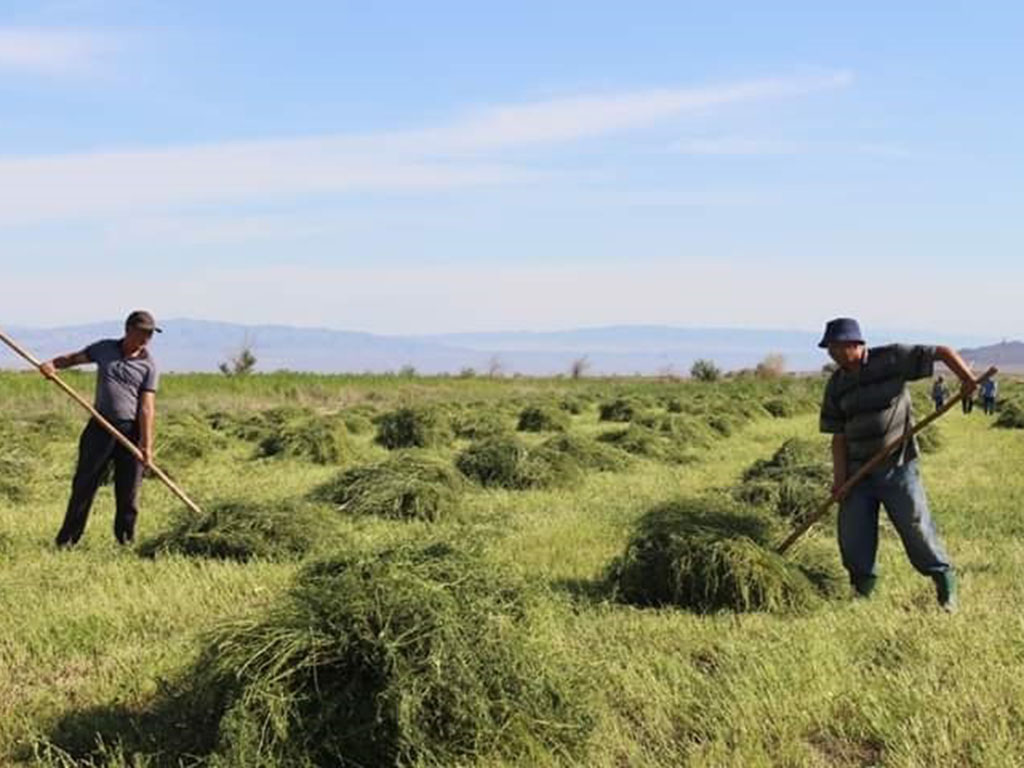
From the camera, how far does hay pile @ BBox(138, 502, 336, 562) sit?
7.54 m

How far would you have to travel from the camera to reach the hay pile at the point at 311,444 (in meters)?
14.7

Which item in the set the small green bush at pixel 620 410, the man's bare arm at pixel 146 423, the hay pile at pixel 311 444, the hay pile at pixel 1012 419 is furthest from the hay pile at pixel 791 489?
the hay pile at pixel 1012 419

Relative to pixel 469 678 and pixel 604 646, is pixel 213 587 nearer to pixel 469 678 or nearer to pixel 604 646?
pixel 604 646

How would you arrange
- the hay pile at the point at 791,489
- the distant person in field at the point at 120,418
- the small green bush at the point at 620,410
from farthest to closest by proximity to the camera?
the small green bush at the point at 620,410, the hay pile at the point at 791,489, the distant person in field at the point at 120,418

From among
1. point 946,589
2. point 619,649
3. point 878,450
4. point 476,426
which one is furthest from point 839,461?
point 476,426

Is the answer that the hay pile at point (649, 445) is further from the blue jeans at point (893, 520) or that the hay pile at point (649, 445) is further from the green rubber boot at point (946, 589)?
the green rubber boot at point (946, 589)

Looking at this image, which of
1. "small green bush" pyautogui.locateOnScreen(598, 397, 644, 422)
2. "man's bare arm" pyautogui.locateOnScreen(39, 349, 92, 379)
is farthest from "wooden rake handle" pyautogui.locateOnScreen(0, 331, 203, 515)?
"small green bush" pyautogui.locateOnScreen(598, 397, 644, 422)

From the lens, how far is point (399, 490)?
970cm

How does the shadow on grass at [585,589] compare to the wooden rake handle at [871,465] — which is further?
the shadow on grass at [585,589]

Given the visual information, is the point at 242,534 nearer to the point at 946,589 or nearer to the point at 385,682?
the point at 385,682

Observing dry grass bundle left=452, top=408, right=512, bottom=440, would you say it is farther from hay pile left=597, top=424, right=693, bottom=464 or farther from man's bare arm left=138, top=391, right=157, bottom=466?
man's bare arm left=138, top=391, right=157, bottom=466

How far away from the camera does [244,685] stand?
12.6ft

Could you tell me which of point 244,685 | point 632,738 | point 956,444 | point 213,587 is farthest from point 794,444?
point 244,685

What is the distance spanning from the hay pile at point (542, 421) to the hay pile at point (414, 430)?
3533mm
